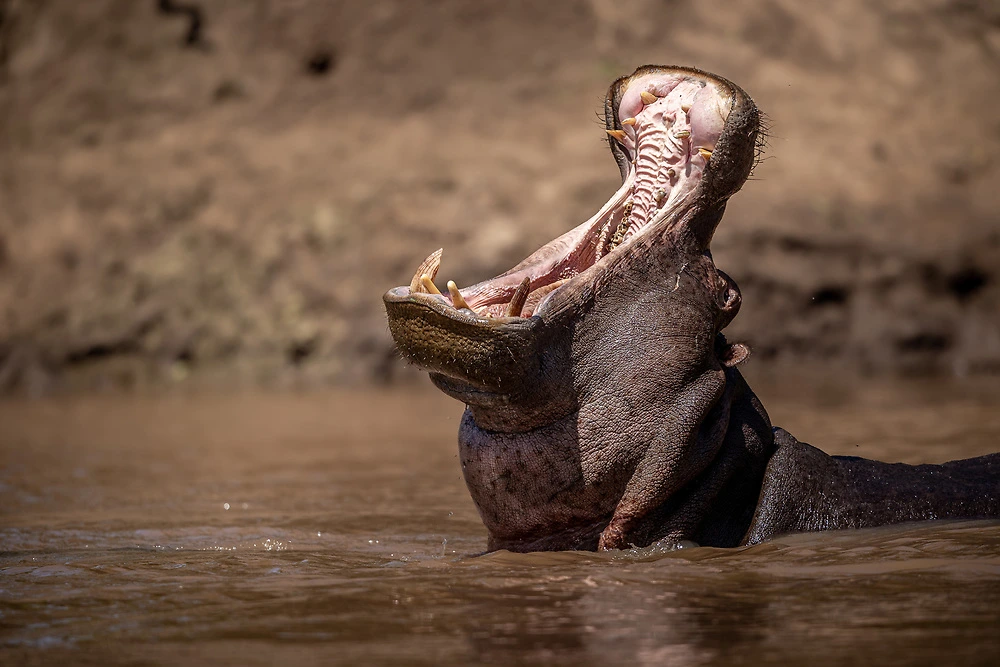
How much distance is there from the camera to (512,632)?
272cm

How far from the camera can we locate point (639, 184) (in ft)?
13.7

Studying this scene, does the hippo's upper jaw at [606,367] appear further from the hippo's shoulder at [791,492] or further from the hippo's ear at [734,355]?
the hippo's shoulder at [791,492]

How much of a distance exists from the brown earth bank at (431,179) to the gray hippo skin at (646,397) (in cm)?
868

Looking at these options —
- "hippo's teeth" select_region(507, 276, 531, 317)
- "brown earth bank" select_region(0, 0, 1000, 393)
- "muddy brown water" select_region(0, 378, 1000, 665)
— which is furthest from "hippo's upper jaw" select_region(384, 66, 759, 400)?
"brown earth bank" select_region(0, 0, 1000, 393)

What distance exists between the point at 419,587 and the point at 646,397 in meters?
0.94

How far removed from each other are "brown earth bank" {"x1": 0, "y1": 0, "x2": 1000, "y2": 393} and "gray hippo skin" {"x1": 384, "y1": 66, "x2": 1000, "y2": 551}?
28.5 feet

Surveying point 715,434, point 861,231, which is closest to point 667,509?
point 715,434

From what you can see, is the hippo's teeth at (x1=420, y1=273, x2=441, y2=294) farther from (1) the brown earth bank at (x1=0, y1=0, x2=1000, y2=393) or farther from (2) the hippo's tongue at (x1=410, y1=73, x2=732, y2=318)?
(1) the brown earth bank at (x1=0, y1=0, x2=1000, y2=393)

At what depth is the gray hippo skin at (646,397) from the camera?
3699 mm

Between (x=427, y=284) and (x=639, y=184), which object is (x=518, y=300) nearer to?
(x=427, y=284)

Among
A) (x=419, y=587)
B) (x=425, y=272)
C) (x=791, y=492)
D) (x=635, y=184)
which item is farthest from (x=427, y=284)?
(x=791, y=492)

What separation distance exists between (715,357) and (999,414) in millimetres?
5003

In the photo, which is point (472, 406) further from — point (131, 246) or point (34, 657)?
point (131, 246)

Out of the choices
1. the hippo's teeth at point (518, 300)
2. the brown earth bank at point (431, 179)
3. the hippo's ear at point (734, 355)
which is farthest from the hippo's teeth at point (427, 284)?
the brown earth bank at point (431, 179)
